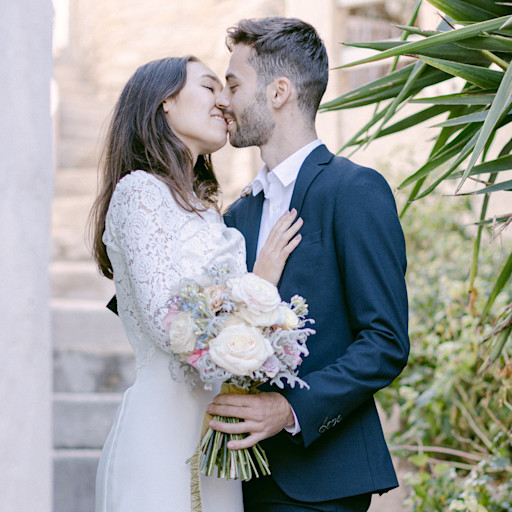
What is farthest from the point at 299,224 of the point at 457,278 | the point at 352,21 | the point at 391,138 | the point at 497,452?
the point at 352,21

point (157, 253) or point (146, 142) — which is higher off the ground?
point (146, 142)

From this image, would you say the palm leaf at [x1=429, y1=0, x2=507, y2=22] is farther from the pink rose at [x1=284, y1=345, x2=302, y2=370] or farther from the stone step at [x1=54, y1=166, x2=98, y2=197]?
the stone step at [x1=54, y1=166, x2=98, y2=197]

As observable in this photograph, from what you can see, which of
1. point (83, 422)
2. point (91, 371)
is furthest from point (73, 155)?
point (83, 422)

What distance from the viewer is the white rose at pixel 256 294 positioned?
5.74 feet

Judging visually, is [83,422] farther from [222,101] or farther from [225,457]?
[225,457]

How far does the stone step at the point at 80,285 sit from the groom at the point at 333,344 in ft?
13.8

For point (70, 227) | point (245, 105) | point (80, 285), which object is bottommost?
point (80, 285)

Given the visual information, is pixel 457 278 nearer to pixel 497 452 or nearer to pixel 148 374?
pixel 497 452

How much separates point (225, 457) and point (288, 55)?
139 centimetres

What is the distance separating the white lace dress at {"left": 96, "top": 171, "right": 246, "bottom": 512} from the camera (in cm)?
205

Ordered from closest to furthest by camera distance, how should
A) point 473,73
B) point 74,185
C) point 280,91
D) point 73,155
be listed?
point 473,73, point 280,91, point 74,185, point 73,155

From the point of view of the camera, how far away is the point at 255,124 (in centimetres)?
253

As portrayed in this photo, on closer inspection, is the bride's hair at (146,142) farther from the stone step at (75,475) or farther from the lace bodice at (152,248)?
the stone step at (75,475)

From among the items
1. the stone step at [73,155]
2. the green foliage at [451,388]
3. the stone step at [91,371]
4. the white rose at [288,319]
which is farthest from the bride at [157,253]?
the stone step at [73,155]
